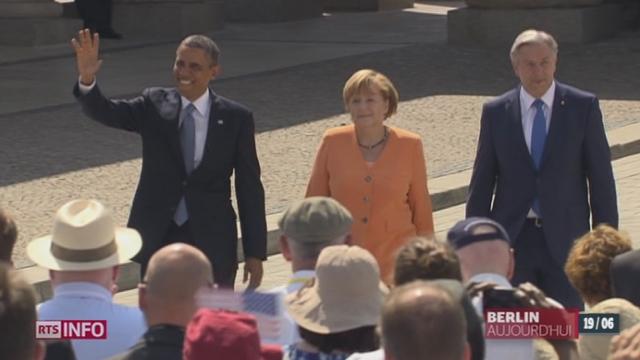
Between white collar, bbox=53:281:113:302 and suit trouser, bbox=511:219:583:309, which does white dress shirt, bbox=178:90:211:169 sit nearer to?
suit trouser, bbox=511:219:583:309

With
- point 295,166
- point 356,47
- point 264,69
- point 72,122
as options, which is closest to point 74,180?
point 295,166

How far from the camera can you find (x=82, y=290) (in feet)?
17.6

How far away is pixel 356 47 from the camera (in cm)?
2298

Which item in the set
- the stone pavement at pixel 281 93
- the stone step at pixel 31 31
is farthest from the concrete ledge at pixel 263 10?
the stone step at pixel 31 31

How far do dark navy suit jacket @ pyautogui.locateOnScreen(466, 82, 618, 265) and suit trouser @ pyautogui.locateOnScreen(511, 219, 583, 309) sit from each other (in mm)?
41

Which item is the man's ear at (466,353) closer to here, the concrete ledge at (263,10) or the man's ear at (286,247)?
the man's ear at (286,247)

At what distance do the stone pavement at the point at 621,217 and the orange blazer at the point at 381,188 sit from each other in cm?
192

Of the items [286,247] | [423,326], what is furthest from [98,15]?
[423,326]

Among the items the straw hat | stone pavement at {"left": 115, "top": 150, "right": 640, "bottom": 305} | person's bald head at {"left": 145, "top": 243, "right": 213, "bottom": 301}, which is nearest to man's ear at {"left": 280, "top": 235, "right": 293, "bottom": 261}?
person's bald head at {"left": 145, "top": 243, "right": 213, "bottom": 301}

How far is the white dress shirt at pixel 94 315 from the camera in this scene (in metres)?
5.34

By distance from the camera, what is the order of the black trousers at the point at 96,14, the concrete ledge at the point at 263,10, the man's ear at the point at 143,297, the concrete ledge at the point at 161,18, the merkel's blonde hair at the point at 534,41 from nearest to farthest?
the man's ear at the point at 143,297 < the merkel's blonde hair at the point at 534,41 < the black trousers at the point at 96,14 < the concrete ledge at the point at 161,18 < the concrete ledge at the point at 263,10

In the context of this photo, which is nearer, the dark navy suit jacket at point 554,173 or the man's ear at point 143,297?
the man's ear at point 143,297

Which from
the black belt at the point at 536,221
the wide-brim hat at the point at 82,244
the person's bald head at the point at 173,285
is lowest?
the black belt at the point at 536,221

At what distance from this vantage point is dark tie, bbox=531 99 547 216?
776 centimetres
